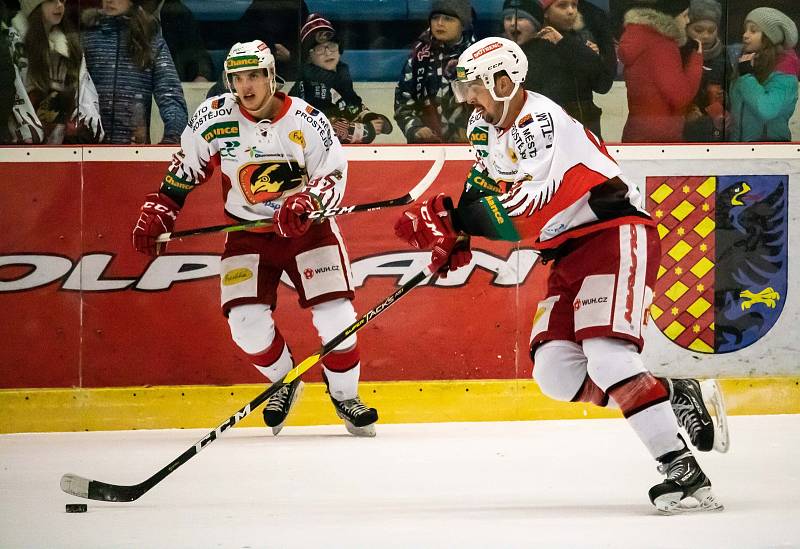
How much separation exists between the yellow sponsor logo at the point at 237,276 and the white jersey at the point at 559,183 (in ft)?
4.63

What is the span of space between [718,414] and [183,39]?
2.54 m

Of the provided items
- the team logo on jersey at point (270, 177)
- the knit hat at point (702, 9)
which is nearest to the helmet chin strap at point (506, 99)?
the team logo on jersey at point (270, 177)

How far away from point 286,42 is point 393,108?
465mm

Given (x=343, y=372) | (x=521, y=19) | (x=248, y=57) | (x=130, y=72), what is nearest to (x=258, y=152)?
(x=248, y=57)

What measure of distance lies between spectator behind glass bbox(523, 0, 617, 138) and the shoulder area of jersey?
1167mm

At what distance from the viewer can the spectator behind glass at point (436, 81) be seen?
5.06 meters

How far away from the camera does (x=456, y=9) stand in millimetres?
5066

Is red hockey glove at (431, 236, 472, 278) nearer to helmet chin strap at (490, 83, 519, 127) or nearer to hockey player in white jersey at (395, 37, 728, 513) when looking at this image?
hockey player in white jersey at (395, 37, 728, 513)

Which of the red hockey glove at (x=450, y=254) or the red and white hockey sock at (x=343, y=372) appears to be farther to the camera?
the red and white hockey sock at (x=343, y=372)

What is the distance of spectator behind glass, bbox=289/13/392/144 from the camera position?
503 centimetres

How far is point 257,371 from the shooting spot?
4.99 m

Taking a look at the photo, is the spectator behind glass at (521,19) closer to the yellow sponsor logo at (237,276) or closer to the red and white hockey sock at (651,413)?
the yellow sponsor logo at (237,276)

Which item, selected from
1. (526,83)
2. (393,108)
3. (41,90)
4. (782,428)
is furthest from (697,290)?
(41,90)

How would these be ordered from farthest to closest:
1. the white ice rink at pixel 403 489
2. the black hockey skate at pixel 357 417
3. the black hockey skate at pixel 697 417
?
the black hockey skate at pixel 357 417, the black hockey skate at pixel 697 417, the white ice rink at pixel 403 489
